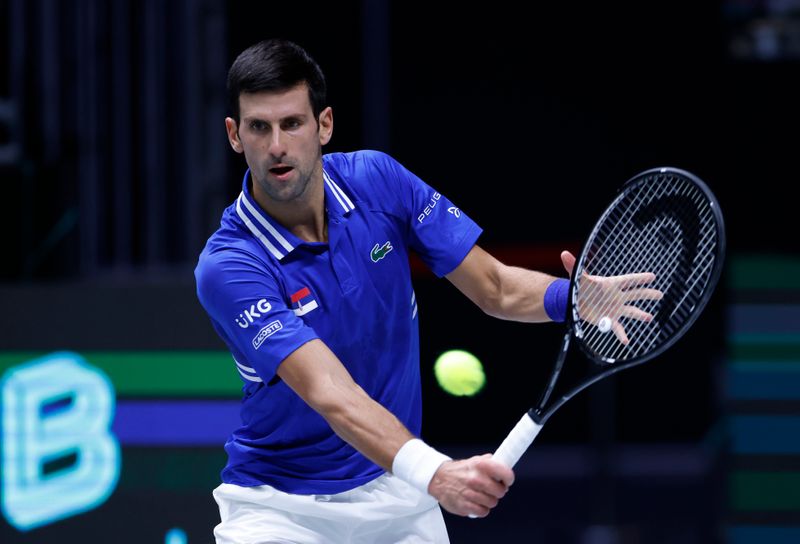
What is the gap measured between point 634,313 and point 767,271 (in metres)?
5.01

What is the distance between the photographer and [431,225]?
12.1ft

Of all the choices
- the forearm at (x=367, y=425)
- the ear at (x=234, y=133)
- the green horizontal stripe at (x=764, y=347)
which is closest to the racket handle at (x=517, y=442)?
the forearm at (x=367, y=425)

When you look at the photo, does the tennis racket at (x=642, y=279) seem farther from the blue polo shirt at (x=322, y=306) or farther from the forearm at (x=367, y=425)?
the blue polo shirt at (x=322, y=306)

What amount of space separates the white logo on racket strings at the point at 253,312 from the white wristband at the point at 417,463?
Result: 1.56 ft

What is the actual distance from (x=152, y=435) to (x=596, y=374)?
2696mm

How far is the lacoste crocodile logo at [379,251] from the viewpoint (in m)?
3.53

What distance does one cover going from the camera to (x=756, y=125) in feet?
26.1

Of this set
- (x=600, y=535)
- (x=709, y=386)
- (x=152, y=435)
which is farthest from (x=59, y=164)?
(x=709, y=386)

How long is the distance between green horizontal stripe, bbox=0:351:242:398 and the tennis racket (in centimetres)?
217

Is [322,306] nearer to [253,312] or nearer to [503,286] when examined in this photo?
[253,312]

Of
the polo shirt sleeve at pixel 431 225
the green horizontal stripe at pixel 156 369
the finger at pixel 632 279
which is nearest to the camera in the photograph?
the finger at pixel 632 279

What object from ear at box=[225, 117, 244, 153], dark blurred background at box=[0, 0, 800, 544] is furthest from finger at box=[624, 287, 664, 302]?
dark blurred background at box=[0, 0, 800, 544]

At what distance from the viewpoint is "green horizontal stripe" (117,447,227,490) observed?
5.49m

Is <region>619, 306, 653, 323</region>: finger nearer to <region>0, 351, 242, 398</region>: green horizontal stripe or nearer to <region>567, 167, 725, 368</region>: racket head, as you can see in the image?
<region>567, 167, 725, 368</region>: racket head
